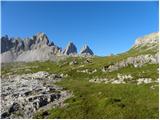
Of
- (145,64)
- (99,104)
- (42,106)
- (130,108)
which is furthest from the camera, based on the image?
(145,64)

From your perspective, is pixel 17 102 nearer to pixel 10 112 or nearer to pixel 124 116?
pixel 10 112

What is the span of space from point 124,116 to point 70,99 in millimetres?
17869

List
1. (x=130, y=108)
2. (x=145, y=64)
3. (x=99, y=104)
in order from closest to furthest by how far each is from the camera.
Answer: (x=130, y=108) < (x=99, y=104) < (x=145, y=64)

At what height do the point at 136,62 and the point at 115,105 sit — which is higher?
the point at 136,62

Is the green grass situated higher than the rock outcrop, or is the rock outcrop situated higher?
the rock outcrop

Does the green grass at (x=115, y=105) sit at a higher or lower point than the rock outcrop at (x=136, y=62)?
lower

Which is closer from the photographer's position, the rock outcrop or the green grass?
the green grass

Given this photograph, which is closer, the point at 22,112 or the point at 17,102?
the point at 22,112

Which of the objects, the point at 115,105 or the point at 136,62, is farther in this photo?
the point at 136,62

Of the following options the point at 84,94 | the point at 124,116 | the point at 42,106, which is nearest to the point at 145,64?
the point at 84,94

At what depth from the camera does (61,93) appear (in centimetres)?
7044

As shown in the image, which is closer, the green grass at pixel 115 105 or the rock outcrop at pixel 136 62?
the green grass at pixel 115 105

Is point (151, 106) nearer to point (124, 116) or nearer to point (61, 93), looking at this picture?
point (124, 116)

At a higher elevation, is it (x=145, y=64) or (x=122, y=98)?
(x=145, y=64)
